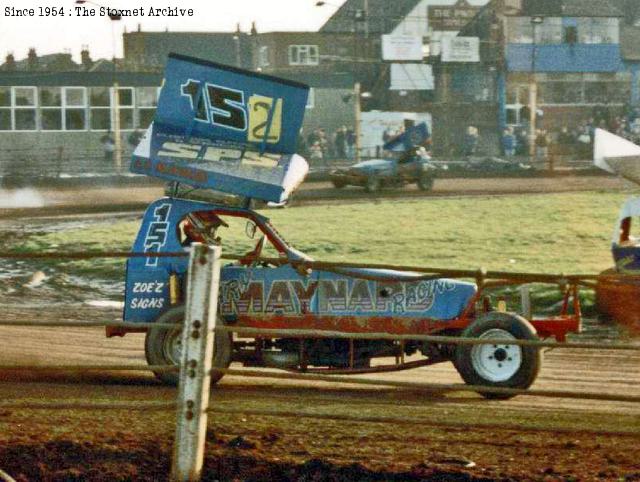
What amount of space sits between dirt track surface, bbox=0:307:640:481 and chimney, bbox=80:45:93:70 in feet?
165

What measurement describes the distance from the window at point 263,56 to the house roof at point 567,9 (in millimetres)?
13735

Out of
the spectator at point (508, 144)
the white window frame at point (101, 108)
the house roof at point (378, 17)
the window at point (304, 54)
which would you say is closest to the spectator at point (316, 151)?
the spectator at point (508, 144)

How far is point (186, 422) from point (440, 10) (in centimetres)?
6548

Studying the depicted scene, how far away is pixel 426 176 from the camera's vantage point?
35188mm

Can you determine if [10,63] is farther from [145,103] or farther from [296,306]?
[296,306]

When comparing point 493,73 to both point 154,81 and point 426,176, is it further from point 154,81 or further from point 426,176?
point 426,176

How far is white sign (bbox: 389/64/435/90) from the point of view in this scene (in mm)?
64938

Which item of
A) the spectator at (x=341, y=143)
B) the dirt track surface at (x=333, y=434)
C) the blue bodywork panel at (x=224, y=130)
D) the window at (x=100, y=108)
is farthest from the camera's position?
the window at (x=100, y=108)

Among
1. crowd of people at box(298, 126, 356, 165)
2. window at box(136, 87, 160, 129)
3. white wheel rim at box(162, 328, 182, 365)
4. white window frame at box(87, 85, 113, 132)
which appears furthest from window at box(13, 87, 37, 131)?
white wheel rim at box(162, 328, 182, 365)

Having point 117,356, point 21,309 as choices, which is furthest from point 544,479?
point 21,309

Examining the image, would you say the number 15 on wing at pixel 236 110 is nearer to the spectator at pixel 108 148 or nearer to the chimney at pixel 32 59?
the spectator at pixel 108 148

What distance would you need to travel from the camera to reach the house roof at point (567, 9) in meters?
68.6

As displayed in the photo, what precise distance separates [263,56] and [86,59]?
42.0 feet

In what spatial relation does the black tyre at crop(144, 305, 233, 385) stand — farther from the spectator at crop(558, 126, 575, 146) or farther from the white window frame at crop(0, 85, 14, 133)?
the spectator at crop(558, 126, 575, 146)
